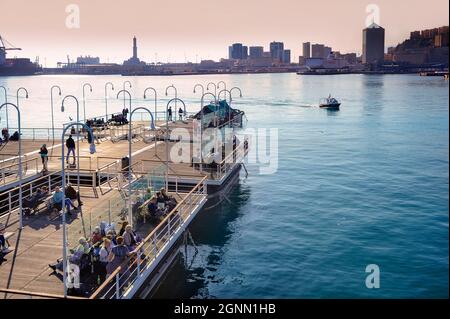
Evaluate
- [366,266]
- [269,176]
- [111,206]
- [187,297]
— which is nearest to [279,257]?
[366,266]

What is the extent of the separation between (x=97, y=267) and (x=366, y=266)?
37.5 ft

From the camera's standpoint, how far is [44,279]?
15.4m

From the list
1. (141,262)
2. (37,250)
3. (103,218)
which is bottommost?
(141,262)

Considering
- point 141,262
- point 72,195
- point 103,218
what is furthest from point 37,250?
point 72,195

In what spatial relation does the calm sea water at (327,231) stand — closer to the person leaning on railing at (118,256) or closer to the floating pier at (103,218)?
the floating pier at (103,218)

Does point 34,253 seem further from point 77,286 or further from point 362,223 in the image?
point 362,223

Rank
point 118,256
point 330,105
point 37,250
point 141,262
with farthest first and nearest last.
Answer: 1. point 330,105
2. point 37,250
3. point 141,262
4. point 118,256

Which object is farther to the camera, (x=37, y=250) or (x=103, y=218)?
(x=103, y=218)

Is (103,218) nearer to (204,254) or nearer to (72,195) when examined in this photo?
(72,195)

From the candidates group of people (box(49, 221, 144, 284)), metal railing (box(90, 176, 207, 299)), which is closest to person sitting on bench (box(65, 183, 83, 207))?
metal railing (box(90, 176, 207, 299))

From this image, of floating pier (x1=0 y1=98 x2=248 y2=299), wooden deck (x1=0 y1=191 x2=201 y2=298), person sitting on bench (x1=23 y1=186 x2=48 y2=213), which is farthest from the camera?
person sitting on bench (x1=23 y1=186 x2=48 y2=213)

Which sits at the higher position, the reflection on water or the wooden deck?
the wooden deck

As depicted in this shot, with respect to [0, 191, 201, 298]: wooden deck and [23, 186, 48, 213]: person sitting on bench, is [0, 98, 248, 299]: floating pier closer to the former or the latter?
[0, 191, 201, 298]: wooden deck
